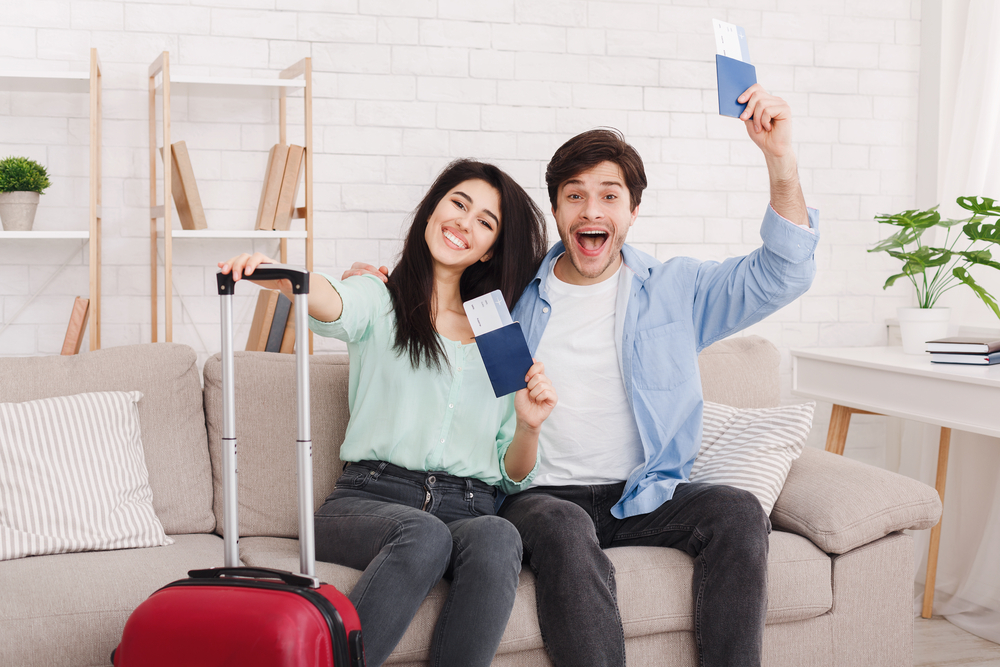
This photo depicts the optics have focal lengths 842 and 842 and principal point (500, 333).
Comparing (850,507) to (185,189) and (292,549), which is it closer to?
(292,549)

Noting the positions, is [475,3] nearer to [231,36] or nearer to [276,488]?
[231,36]

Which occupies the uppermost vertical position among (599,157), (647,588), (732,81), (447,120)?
(447,120)

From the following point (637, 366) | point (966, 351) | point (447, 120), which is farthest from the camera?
point (447, 120)

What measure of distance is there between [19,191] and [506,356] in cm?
157

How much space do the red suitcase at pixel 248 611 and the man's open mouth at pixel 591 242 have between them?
2.61 feet

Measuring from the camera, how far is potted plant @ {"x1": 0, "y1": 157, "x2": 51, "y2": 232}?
227cm

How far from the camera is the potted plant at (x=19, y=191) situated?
7.44 feet

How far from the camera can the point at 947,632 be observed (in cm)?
242

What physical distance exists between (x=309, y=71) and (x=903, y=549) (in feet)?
6.41

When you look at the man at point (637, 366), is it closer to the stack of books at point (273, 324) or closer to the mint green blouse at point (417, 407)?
the mint green blouse at point (417, 407)

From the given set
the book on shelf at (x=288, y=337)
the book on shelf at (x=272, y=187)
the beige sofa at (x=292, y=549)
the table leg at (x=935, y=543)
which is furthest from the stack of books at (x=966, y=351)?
the book on shelf at (x=272, y=187)

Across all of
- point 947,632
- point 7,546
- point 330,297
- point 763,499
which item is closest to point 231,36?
point 330,297

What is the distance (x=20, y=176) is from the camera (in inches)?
89.5

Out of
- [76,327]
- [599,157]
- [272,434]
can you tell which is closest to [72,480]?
[272,434]
